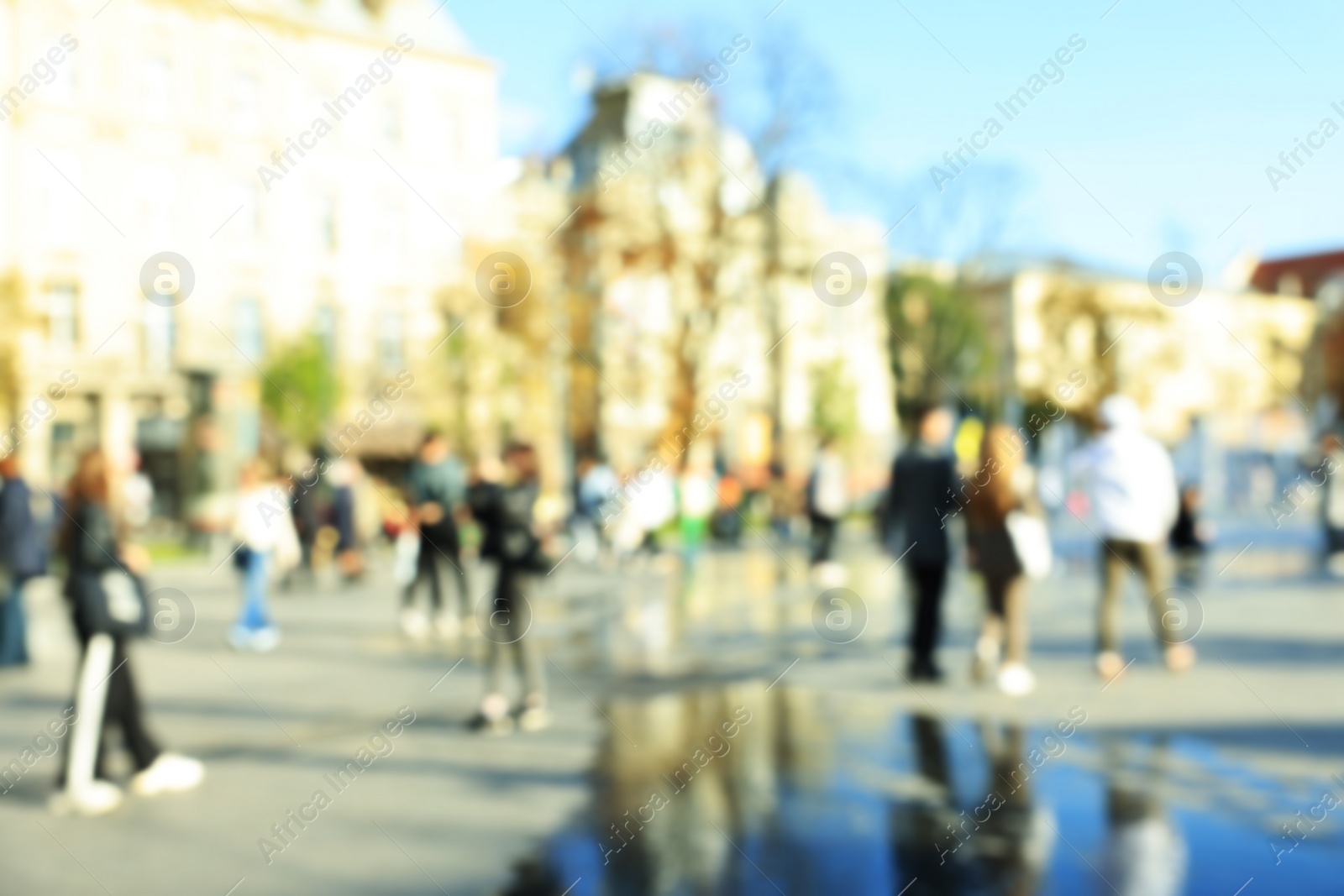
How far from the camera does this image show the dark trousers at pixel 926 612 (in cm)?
880

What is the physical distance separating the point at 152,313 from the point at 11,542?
3045 cm

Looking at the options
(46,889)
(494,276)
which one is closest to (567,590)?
(46,889)

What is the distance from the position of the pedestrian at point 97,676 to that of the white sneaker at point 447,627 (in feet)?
19.0

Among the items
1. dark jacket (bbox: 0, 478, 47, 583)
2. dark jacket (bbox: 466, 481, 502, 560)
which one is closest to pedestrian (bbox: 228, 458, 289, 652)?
dark jacket (bbox: 0, 478, 47, 583)

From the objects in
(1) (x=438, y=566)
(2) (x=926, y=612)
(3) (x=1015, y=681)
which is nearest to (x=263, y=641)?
(1) (x=438, y=566)

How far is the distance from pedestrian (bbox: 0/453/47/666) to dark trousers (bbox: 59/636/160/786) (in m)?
5.15

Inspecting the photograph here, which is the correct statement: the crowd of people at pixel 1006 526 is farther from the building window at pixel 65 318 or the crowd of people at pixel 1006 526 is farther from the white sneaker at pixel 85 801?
the building window at pixel 65 318

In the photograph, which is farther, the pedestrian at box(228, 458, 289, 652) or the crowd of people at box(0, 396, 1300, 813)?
the pedestrian at box(228, 458, 289, 652)

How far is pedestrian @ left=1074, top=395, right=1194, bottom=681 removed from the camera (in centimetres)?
890

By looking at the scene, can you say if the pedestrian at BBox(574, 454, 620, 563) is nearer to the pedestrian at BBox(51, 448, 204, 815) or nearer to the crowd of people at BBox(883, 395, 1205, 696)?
the crowd of people at BBox(883, 395, 1205, 696)

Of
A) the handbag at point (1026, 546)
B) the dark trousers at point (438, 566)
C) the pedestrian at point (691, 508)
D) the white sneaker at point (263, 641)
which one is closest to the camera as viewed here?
the handbag at point (1026, 546)

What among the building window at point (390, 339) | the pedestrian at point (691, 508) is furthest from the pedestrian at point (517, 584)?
the building window at point (390, 339)

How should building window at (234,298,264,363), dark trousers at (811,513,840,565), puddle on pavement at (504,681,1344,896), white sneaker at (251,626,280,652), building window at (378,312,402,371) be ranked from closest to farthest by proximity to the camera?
1. puddle on pavement at (504,681,1344,896)
2. white sneaker at (251,626,280,652)
3. dark trousers at (811,513,840,565)
4. building window at (234,298,264,363)
5. building window at (378,312,402,371)

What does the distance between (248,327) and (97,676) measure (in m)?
37.6
